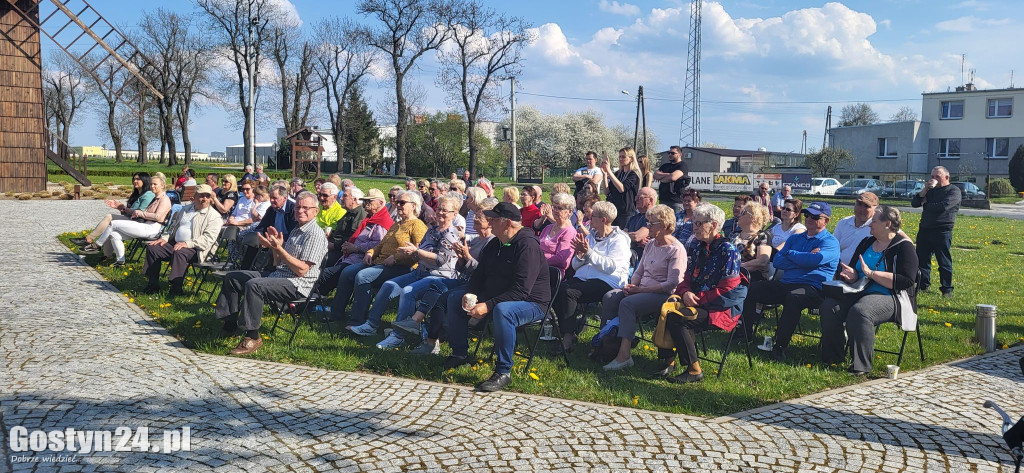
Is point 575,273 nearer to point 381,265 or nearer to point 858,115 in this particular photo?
point 381,265

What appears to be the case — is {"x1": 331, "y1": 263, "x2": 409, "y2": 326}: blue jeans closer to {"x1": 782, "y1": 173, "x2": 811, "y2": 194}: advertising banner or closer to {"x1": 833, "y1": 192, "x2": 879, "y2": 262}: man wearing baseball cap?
{"x1": 833, "y1": 192, "x2": 879, "y2": 262}: man wearing baseball cap

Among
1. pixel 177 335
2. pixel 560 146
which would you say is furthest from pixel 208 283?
pixel 560 146

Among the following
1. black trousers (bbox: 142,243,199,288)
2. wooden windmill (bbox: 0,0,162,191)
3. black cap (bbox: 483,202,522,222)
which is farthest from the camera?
wooden windmill (bbox: 0,0,162,191)

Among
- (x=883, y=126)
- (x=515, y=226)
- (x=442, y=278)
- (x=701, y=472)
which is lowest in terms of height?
(x=701, y=472)

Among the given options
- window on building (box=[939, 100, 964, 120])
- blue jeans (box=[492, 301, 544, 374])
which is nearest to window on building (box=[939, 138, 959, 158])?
window on building (box=[939, 100, 964, 120])

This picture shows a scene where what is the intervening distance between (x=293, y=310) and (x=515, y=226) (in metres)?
2.35

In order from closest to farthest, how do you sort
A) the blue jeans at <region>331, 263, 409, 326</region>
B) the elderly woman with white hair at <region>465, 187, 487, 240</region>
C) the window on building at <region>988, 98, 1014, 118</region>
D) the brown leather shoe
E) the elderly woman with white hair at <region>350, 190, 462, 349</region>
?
the brown leather shoe, the elderly woman with white hair at <region>350, 190, 462, 349</region>, the blue jeans at <region>331, 263, 409, 326</region>, the elderly woman with white hair at <region>465, 187, 487, 240</region>, the window on building at <region>988, 98, 1014, 118</region>

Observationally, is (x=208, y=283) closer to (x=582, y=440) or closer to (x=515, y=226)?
(x=515, y=226)

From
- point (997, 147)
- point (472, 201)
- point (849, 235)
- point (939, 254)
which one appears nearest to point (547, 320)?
point (472, 201)

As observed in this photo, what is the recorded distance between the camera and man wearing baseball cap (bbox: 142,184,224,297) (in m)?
9.16

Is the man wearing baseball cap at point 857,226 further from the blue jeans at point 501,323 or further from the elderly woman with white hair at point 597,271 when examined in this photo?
the blue jeans at point 501,323

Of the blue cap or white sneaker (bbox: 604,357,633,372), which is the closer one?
white sneaker (bbox: 604,357,633,372)

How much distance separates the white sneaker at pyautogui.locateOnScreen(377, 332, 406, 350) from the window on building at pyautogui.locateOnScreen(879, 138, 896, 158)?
5993 cm

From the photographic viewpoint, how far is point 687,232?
27.5 feet
